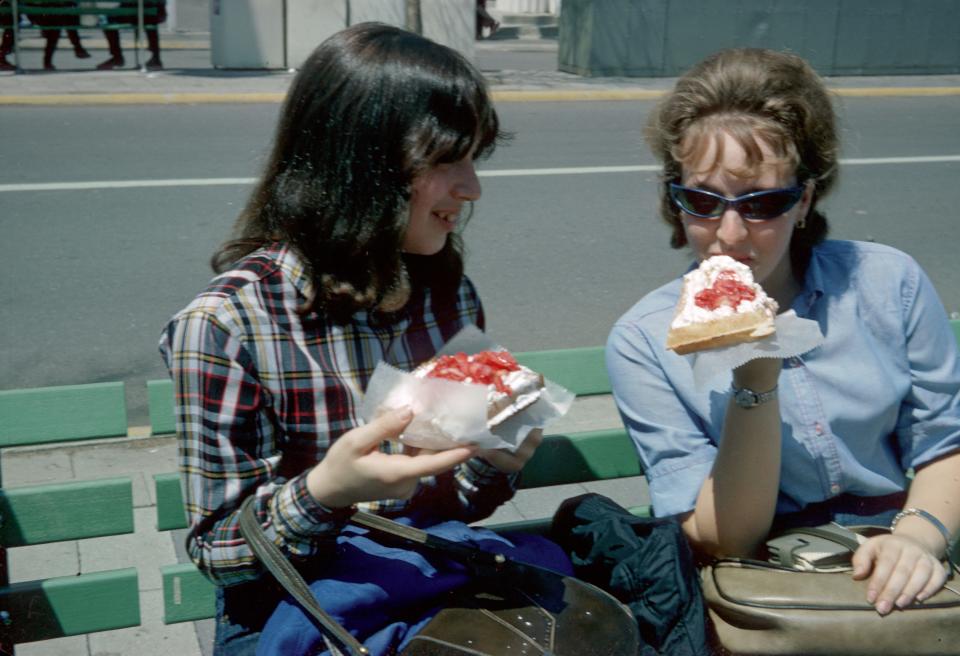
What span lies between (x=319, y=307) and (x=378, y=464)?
41cm

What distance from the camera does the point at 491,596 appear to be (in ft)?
6.88

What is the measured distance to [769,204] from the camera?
2514mm

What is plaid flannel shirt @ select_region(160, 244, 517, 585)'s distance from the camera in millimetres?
2041

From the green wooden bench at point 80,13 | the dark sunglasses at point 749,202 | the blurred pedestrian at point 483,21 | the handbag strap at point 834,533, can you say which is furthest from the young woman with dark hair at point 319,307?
the blurred pedestrian at point 483,21

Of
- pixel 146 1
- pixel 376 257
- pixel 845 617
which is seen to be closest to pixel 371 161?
pixel 376 257

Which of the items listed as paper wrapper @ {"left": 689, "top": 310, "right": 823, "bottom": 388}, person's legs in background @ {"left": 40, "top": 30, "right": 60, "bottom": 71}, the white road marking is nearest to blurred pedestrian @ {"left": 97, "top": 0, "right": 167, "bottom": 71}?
person's legs in background @ {"left": 40, "top": 30, "right": 60, "bottom": 71}

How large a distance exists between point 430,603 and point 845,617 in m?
0.77

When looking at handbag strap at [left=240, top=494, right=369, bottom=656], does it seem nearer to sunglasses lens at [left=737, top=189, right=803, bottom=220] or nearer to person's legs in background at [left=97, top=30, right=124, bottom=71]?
sunglasses lens at [left=737, top=189, right=803, bottom=220]

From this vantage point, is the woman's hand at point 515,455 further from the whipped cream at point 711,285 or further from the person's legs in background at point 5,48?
the person's legs in background at point 5,48

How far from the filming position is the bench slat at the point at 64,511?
2498 mm

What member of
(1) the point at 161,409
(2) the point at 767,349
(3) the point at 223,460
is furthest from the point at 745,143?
(1) the point at 161,409

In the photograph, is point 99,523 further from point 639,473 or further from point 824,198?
point 824,198

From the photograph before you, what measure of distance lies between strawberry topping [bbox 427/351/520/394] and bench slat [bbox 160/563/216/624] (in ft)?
2.89

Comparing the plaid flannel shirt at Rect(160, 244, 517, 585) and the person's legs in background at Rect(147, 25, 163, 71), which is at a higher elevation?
the plaid flannel shirt at Rect(160, 244, 517, 585)
